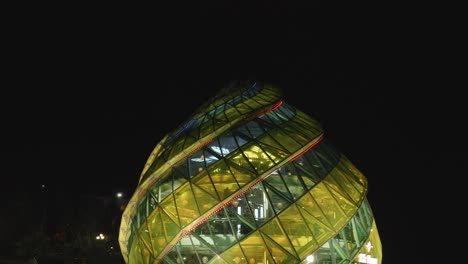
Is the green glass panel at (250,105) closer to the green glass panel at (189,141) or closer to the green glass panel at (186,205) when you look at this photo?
the green glass panel at (189,141)

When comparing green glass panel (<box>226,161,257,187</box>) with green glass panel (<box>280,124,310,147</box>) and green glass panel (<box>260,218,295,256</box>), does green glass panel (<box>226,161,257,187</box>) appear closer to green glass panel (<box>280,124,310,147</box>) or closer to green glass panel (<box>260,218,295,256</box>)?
green glass panel (<box>260,218,295,256</box>)

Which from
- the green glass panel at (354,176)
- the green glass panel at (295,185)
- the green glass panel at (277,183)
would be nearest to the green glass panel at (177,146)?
the green glass panel at (277,183)

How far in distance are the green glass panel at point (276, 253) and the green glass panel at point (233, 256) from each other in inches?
41.3

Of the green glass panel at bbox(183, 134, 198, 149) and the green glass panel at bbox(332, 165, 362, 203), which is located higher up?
the green glass panel at bbox(183, 134, 198, 149)

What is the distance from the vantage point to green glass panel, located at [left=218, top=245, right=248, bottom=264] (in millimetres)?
20250

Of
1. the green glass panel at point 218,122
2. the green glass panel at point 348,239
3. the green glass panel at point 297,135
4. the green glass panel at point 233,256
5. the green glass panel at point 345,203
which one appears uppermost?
the green glass panel at point 218,122

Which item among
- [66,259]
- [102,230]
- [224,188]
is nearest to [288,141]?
[224,188]

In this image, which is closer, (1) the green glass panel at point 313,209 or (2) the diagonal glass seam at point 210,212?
(2) the diagonal glass seam at point 210,212

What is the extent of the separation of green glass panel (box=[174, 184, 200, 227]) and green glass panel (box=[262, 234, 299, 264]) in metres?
3.07

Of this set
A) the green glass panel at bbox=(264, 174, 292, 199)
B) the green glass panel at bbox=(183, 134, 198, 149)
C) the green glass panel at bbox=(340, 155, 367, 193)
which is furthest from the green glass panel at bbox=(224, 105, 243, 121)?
the green glass panel at bbox=(340, 155, 367, 193)

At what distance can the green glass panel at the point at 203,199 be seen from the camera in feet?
67.3

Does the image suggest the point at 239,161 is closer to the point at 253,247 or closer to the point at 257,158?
the point at 257,158

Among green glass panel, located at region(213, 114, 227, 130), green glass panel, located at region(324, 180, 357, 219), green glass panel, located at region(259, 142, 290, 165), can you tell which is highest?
green glass panel, located at region(213, 114, 227, 130)

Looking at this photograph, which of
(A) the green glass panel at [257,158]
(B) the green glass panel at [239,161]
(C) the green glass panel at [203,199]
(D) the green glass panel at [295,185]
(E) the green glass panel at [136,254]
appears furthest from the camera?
(E) the green glass panel at [136,254]
